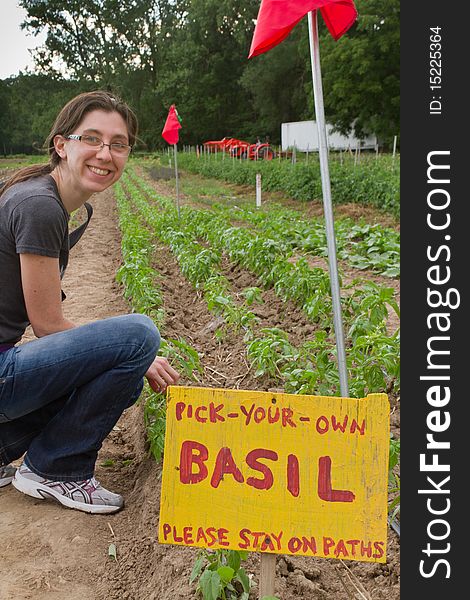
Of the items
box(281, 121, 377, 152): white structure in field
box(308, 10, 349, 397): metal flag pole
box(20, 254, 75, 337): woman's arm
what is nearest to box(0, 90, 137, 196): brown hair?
box(20, 254, 75, 337): woman's arm

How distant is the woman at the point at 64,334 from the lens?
7.65ft

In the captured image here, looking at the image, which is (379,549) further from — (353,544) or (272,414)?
(272,414)

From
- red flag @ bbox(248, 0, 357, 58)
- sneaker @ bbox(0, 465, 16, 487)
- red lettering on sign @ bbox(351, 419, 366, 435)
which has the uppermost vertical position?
red flag @ bbox(248, 0, 357, 58)

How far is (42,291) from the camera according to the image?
7.68 ft

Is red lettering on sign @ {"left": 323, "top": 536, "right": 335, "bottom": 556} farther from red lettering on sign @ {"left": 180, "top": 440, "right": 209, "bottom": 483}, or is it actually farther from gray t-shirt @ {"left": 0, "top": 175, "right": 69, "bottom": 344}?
gray t-shirt @ {"left": 0, "top": 175, "right": 69, "bottom": 344}

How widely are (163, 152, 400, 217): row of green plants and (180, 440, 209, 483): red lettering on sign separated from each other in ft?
35.9

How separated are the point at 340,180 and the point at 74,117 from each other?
511 inches

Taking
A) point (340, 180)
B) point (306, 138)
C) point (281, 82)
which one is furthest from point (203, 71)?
point (340, 180)

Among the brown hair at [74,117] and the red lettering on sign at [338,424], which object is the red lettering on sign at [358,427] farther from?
the brown hair at [74,117]

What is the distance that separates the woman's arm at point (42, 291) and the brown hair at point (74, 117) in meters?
0.41

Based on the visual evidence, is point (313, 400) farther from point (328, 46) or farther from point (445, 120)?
point (328, 46)

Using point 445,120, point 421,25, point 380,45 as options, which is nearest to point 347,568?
point 445,120

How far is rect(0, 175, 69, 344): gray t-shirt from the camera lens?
2.28 m

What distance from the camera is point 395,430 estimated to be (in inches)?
119
